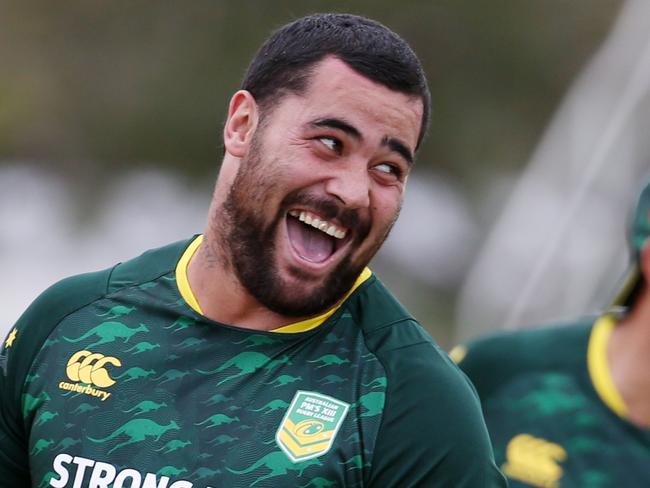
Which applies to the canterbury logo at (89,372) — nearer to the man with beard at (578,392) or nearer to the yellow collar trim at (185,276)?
the yellow collar trim at (185,276)

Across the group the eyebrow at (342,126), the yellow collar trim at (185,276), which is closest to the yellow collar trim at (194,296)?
the yellow collar trim at (185,276)

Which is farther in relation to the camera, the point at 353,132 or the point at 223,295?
the point at 223,295

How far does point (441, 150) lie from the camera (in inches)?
584

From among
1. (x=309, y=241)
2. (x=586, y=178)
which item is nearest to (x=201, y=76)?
(x=586, y=178)

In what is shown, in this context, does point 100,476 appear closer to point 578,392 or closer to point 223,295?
point 223,295

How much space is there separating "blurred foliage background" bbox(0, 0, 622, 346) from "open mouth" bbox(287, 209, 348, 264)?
35.8 feet

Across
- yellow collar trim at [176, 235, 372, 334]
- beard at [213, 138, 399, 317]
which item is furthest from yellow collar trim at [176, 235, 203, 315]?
beard at [213, 138, 399, 317]

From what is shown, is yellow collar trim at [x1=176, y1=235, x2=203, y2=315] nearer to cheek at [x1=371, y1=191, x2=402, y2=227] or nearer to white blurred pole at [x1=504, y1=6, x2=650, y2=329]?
cheek at [x1=371, y1=191, x2=402, y2=227]

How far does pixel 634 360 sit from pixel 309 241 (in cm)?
120

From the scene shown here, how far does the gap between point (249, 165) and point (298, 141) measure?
0.54 ft

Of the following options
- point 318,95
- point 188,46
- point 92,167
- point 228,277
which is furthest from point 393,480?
point 188,46

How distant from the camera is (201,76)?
51.8 feet

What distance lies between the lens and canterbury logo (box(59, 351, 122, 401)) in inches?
120

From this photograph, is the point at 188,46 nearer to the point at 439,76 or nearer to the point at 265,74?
the point at 439,76
